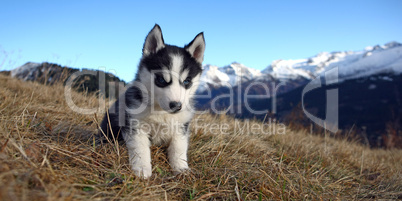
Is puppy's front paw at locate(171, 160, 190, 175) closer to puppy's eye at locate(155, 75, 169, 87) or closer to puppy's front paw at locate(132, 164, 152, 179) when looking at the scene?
puppy's front paw at locate(132, 164, 152, 179)

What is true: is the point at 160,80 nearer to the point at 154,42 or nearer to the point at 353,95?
the point at 154,42

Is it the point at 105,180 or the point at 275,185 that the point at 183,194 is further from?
the point at 275,185

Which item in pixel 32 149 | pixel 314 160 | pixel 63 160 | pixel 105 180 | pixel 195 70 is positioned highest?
pixel 195 70

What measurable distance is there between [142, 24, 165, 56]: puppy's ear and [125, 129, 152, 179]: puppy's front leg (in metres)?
0.97

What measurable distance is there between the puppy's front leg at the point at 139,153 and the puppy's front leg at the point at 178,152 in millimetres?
254

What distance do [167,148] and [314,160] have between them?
211 centimetres

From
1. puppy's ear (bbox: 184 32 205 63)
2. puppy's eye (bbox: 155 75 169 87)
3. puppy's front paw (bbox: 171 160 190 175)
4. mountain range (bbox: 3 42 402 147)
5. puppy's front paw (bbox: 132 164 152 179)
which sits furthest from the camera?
mountain range (bbox: 3 42 402 147)

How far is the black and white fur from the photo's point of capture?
2.27 meters

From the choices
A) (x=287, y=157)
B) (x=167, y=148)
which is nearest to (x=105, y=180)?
(x=167, y=148)

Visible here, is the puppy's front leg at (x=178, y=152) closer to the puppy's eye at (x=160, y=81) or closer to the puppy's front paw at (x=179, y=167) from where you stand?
the puppy's front paw at (x=179, y=167)

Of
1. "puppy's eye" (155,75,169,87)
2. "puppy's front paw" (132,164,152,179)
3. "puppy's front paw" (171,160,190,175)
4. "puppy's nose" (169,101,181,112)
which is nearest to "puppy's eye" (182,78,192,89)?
"puppy's eye" (155,75,169,87)

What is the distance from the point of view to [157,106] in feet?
8.01

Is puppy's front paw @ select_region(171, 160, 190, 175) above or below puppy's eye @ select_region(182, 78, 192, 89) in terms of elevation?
below

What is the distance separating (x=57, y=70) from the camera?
703 cm
